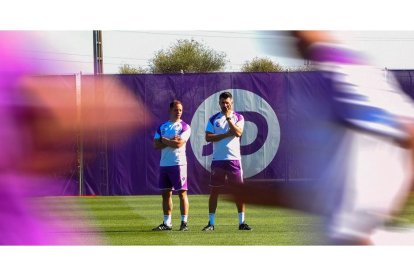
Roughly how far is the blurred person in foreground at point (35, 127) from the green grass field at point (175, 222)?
0.05 m

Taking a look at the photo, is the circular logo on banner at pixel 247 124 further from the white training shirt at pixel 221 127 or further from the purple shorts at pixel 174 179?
the purple shorts at pixel 174 179

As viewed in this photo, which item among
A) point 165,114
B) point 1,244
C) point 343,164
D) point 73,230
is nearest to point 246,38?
point 343,164

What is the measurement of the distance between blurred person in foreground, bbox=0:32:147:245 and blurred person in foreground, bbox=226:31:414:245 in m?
0.30

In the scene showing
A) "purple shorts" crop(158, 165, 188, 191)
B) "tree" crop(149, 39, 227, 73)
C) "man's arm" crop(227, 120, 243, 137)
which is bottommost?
"purple shorts" crop(158, 165, 188, 191)

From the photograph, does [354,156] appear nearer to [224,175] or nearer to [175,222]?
[224,175]

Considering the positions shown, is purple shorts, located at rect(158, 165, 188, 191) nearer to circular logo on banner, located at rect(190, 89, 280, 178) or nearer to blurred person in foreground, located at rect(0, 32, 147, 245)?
circular logo on banner, located at rect(190, 89, 280, 178)

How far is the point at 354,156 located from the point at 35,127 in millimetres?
537

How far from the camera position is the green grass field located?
1.42m

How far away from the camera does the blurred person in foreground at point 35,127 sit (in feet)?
4.32

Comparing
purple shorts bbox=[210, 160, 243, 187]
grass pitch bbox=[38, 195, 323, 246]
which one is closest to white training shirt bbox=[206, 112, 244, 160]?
grass pitch bbox=[38, 195, 323, 246]

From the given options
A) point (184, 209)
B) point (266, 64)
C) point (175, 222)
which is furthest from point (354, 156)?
point (175, 222)

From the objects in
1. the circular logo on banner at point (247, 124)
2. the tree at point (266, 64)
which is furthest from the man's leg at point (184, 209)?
the tree at point (266, 64)

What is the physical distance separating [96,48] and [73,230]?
0.42 meters
